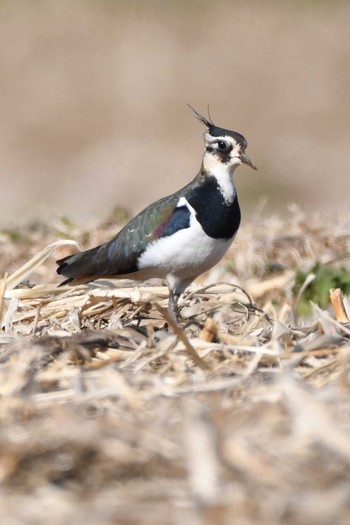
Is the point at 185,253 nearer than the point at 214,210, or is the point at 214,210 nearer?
the point at 185,253

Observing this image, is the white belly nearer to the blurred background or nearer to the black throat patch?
the black throat patch

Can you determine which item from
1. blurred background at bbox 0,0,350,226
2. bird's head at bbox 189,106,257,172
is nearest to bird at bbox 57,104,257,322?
bird's head at bbox 189,106,257,172

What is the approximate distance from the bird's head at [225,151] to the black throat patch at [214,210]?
0.11 meters

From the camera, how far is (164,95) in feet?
59.0

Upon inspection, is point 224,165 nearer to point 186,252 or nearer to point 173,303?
point 186,252

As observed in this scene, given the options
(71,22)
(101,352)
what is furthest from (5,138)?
(101,352)

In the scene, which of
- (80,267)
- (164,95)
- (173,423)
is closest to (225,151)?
(80,267)

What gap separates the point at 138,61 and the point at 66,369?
621 inches

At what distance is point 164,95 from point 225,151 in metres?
12.4

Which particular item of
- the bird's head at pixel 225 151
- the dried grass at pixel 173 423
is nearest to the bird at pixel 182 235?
the bird's head at pixel 225 151

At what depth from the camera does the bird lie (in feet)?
17.7

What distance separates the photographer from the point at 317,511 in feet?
7.32

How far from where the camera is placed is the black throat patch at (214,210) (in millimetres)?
5422

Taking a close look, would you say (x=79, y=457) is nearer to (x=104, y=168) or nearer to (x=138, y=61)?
(x=104, y=168)
